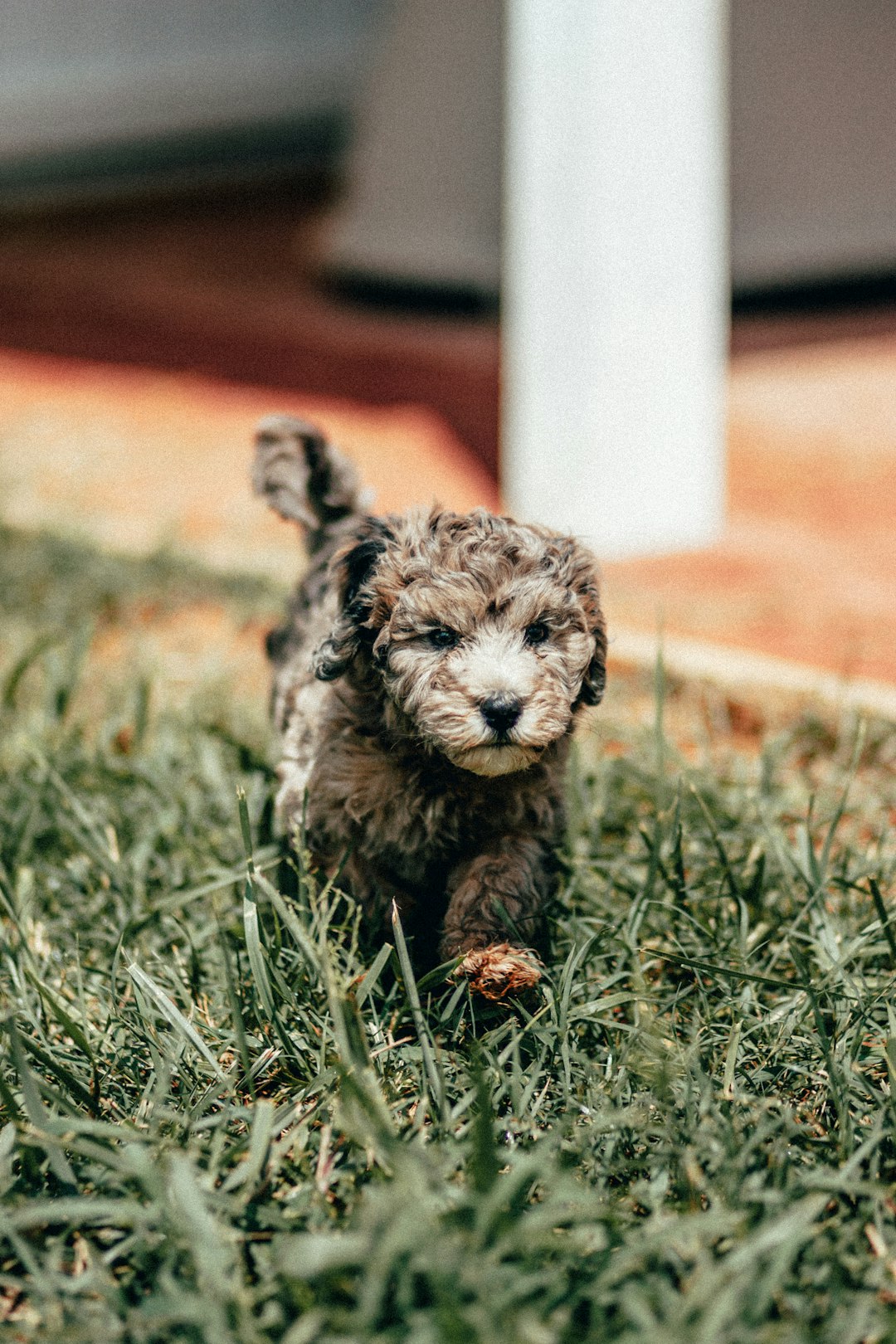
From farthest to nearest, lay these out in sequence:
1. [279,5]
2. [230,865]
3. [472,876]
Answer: [279,5], [230,865], [472,876]

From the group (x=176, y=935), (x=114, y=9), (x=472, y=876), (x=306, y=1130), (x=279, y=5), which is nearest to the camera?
(x=306, y=1130)

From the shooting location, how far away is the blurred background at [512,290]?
5820 mm

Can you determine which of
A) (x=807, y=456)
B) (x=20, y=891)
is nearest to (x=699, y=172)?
(x=807, y=456)

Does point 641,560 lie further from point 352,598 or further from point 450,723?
point 450,723

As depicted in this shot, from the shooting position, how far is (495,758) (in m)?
2.78

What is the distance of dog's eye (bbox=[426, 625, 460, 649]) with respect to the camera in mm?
2906

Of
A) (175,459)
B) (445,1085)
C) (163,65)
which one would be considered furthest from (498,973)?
(163,65)

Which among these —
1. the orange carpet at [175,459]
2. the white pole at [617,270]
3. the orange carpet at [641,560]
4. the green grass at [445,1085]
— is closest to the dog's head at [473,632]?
the green grass at [445,1085]

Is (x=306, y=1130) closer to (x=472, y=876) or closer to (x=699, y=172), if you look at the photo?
(x=472, y=876)

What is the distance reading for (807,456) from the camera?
696cm

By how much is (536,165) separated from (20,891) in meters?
3.88

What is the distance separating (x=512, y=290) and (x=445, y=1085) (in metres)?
4.41

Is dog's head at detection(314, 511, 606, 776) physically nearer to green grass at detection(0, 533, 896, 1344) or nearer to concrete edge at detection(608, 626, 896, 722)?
green grass at detection(0, 533, 896, 1344)

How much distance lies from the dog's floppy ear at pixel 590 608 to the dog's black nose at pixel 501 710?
1.18ft
